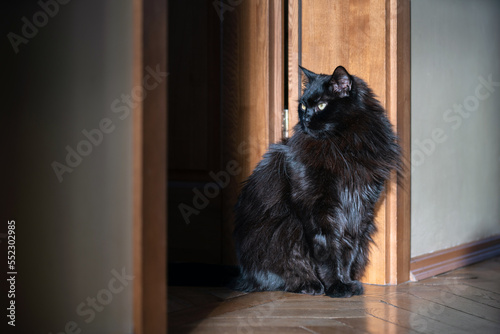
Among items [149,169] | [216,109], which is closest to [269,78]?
[216,109]

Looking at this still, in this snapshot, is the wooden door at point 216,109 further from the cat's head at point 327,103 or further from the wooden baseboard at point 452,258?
the wooden baseboard at point 452,258

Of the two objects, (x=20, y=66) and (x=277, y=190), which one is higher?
(x=20, y=66)

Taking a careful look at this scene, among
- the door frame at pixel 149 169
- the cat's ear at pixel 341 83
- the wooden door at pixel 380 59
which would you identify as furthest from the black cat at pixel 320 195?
the door frame at pixel 149 169

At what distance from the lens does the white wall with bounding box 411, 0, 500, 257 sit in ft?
6.85

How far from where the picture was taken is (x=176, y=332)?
4.63 ft

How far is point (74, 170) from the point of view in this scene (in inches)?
47.1

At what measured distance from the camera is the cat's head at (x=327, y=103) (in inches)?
67.6

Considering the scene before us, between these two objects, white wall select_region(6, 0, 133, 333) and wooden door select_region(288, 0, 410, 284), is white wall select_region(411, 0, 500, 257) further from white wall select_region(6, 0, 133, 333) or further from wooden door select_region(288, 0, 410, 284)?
white wall select_region(6, 0, 133, 333)

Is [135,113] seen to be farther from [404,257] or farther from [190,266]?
[404,257]

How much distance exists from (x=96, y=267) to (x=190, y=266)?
0.84 metres

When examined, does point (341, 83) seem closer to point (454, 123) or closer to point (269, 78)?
point (269, 78)

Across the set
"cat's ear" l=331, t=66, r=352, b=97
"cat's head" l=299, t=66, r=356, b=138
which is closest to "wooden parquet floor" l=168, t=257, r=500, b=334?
"cat's head" l=299, t=66, r=356, b=138

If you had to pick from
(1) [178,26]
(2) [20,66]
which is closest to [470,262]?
(1) [178,26]

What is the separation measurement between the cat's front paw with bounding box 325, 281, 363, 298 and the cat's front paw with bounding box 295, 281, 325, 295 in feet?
0.11
